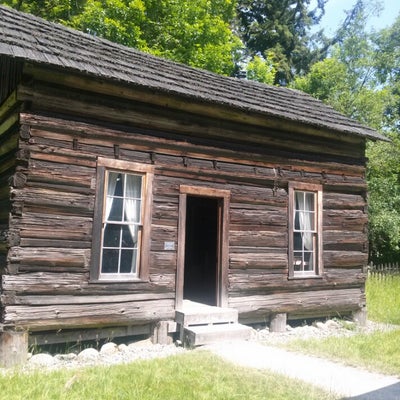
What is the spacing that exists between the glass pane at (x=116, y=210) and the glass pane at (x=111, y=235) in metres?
0.14

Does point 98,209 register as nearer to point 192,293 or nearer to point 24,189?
point 24,189

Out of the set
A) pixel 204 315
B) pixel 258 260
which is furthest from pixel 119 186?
pixel 258 260

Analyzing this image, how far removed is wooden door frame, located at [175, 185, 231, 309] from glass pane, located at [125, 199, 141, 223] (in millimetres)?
817

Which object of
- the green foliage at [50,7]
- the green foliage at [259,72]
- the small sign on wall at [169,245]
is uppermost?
the green foliage at [50,7]

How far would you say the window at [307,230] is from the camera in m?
9.87

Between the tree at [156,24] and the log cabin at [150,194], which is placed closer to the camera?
the log cabin at [150,194]

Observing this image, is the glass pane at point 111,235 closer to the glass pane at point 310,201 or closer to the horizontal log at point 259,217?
the horizontal log at point 259,217

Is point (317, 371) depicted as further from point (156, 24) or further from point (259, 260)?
point (156, 24)

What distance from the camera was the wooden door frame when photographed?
26.5ft

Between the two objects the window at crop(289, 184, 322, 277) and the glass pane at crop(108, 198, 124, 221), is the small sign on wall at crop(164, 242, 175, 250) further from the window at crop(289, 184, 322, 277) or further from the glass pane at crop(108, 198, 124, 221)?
the window at crop(289, 184, 322, 277)

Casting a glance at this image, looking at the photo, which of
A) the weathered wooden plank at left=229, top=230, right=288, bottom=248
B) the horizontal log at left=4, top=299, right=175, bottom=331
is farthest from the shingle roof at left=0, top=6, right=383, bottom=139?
the horizontal log at left=4, top=299, right=175, bottom=331

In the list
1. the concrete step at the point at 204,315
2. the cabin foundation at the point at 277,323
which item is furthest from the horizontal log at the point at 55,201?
the cabin foundation at the point at 277,323

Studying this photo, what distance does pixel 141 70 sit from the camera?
27.7 feet

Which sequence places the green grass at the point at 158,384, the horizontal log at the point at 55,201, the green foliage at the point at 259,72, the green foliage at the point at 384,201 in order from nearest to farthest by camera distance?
the green grass at the point at 158,384 < the horizontal log at the point at 55,201 < the green foliage at the point at 384,201 < the green foliage at the point at 259,72
